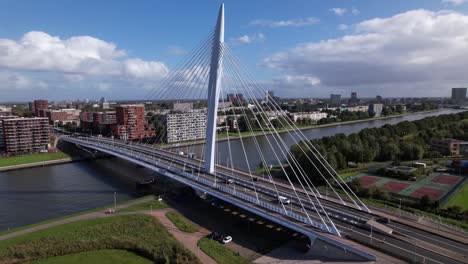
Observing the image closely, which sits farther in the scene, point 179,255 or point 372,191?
point 372,191

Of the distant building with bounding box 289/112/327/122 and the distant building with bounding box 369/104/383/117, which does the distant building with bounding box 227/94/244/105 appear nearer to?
the distant building with bounding box 289/112/327/122

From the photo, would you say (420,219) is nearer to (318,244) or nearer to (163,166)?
(318,244)

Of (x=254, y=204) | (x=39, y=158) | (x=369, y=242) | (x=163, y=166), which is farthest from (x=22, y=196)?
(x=369, y=242)

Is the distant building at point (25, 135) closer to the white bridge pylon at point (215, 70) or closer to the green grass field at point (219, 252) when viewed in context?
the white bridge pylon at point (215, 70)

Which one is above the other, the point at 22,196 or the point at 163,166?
the point at 163,166

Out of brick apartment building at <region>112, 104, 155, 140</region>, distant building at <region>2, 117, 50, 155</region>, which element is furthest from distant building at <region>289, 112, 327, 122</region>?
distant building at <region>2, 117, 50, 155</region>

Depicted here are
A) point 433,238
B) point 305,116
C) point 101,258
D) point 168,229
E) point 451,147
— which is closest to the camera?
point 433,238

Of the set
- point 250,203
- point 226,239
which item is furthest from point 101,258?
point 250,203

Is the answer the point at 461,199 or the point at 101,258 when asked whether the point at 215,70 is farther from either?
the point at 461,199
